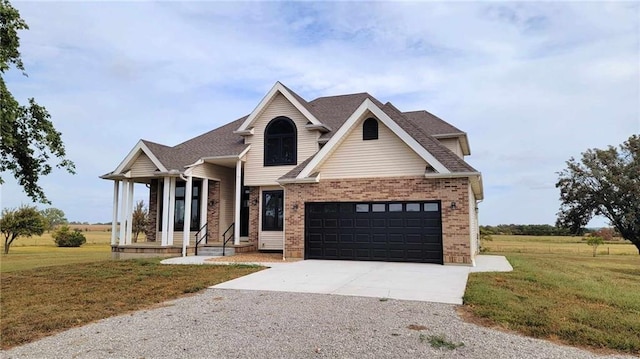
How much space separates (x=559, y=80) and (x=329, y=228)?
34.9 ft

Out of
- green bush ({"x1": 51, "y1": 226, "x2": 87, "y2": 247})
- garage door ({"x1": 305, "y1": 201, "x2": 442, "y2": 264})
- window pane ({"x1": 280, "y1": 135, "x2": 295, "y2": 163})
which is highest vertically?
window pane ({"x1": 280, "y1": 135, "x2": 295, "y2": 163})

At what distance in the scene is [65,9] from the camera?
1290 centimetres

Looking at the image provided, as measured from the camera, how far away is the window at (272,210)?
18.3 metres

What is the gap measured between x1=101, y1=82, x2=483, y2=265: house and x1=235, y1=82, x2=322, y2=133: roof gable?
0.16 ft

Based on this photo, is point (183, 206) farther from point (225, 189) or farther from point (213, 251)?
point (213, 251)

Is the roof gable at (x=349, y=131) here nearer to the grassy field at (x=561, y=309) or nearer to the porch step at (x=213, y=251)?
the grassy field at (x=561, y=309)

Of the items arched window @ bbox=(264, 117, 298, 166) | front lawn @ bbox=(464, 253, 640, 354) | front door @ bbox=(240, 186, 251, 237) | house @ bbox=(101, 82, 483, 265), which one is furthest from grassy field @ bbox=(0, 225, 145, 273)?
front lawn @ bbox=(464, 253, 640, 354)

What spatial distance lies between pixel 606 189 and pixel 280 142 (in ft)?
100

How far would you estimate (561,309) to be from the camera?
22.4 ft

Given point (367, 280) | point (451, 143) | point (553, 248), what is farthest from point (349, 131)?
point (553, 248)

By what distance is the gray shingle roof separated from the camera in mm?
16016

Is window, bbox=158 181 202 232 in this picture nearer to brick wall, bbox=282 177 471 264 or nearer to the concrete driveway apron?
brick wall, bbox=282 177 471 264

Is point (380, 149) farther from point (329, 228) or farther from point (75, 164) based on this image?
point (75, 164)

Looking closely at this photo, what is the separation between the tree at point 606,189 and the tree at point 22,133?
3821 centimetres
